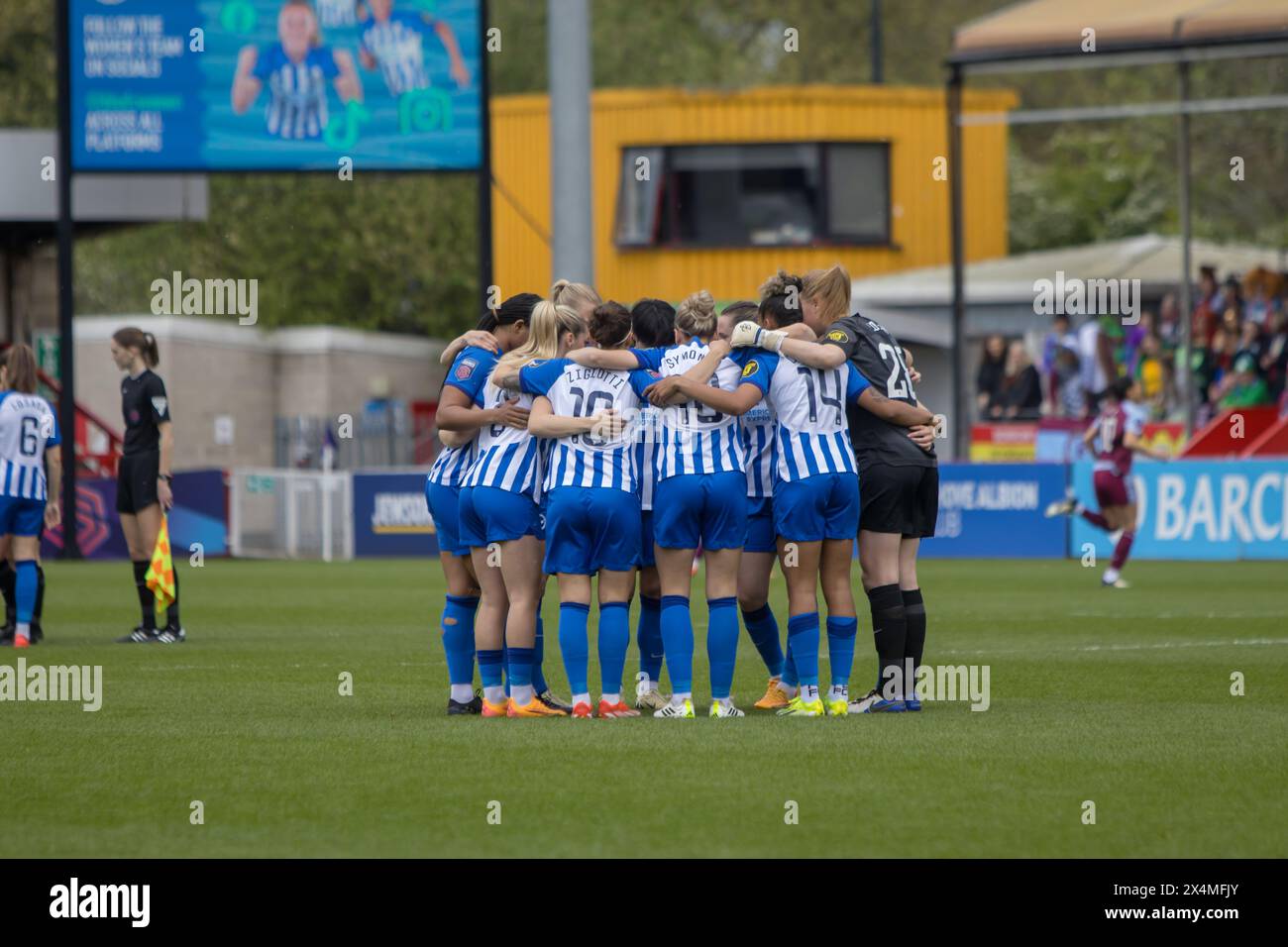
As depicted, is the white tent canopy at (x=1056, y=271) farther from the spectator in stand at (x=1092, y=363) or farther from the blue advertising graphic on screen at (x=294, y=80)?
the blue advertising graphic on screen at (x=294, y=80)

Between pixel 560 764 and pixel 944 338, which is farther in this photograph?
pixel 944 338

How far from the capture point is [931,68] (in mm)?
61750

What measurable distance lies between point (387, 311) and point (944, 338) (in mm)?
21775

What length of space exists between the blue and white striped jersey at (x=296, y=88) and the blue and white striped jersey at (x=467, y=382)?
1601 centimetres

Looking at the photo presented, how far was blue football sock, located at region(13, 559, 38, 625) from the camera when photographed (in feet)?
46.6

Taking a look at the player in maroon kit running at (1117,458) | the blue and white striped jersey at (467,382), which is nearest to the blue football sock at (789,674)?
the blue and white striped jersey at (467,382)

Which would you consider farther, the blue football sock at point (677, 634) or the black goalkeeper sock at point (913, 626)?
the black goalkeeper sock at point (913, 626)

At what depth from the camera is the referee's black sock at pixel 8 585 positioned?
1455cm

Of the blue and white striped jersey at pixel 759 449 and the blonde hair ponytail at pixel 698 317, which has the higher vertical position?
the blonde hair ponytail at pixel 698 317

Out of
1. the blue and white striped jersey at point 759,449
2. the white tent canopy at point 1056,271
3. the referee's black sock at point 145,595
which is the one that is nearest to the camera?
the blue and white striped jersey at point 759,449

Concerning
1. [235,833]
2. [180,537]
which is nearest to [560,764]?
[235,833]

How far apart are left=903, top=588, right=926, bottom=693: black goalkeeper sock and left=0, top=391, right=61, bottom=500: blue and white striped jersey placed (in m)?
6.64

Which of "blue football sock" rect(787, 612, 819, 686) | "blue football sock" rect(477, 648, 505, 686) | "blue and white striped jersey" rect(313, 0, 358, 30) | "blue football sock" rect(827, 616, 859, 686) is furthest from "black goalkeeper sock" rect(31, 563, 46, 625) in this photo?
"blue and white striped jersey" rect(313, 0, 358, 30)
